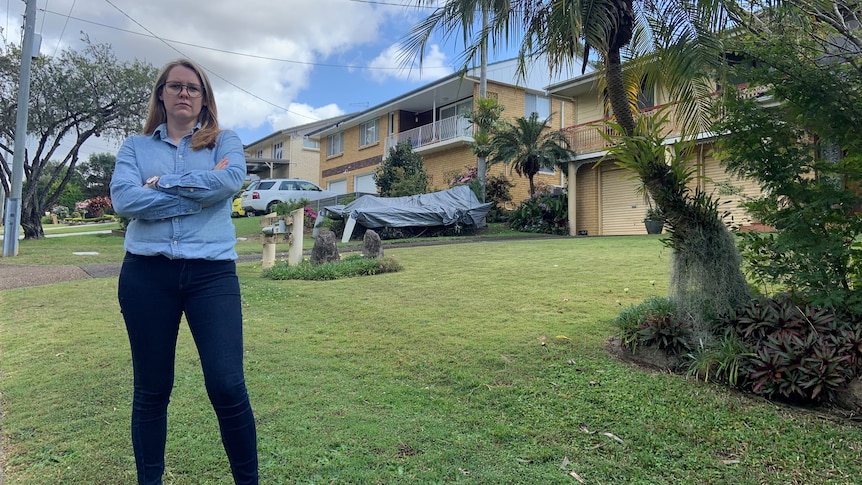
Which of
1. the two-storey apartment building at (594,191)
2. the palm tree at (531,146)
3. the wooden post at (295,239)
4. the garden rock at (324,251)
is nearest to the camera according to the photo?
the garden rock at (324,251)

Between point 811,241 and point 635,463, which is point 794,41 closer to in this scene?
point 811,241

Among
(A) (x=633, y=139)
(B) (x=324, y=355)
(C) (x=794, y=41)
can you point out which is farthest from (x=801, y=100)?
(B) (x=324, y=355)

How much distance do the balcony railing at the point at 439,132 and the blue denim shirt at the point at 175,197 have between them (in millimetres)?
20291

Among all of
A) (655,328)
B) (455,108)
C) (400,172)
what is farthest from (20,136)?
(455,108)

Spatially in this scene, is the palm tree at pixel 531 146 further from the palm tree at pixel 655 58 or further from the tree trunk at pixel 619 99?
the tree trunk at pixel 619 99

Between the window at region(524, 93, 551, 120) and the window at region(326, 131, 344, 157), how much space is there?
39.2ft

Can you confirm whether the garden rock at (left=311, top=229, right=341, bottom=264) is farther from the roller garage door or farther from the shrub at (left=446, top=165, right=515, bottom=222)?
the roller garage door

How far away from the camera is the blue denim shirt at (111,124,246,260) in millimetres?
2137

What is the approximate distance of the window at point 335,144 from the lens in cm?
3169

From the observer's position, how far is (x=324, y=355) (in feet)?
14.8

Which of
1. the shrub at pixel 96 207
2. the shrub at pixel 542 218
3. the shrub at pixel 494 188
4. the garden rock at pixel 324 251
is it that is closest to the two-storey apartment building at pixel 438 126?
the shrub at pixel 494 188

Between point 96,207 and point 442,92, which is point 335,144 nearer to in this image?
point 442,92

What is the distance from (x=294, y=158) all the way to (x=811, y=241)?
36.8m

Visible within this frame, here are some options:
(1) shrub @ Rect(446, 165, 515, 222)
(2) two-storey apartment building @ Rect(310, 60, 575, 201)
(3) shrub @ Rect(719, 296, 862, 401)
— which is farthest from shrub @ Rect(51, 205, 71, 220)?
(3) shrub @ Rect(719, 296, 862, 401)
